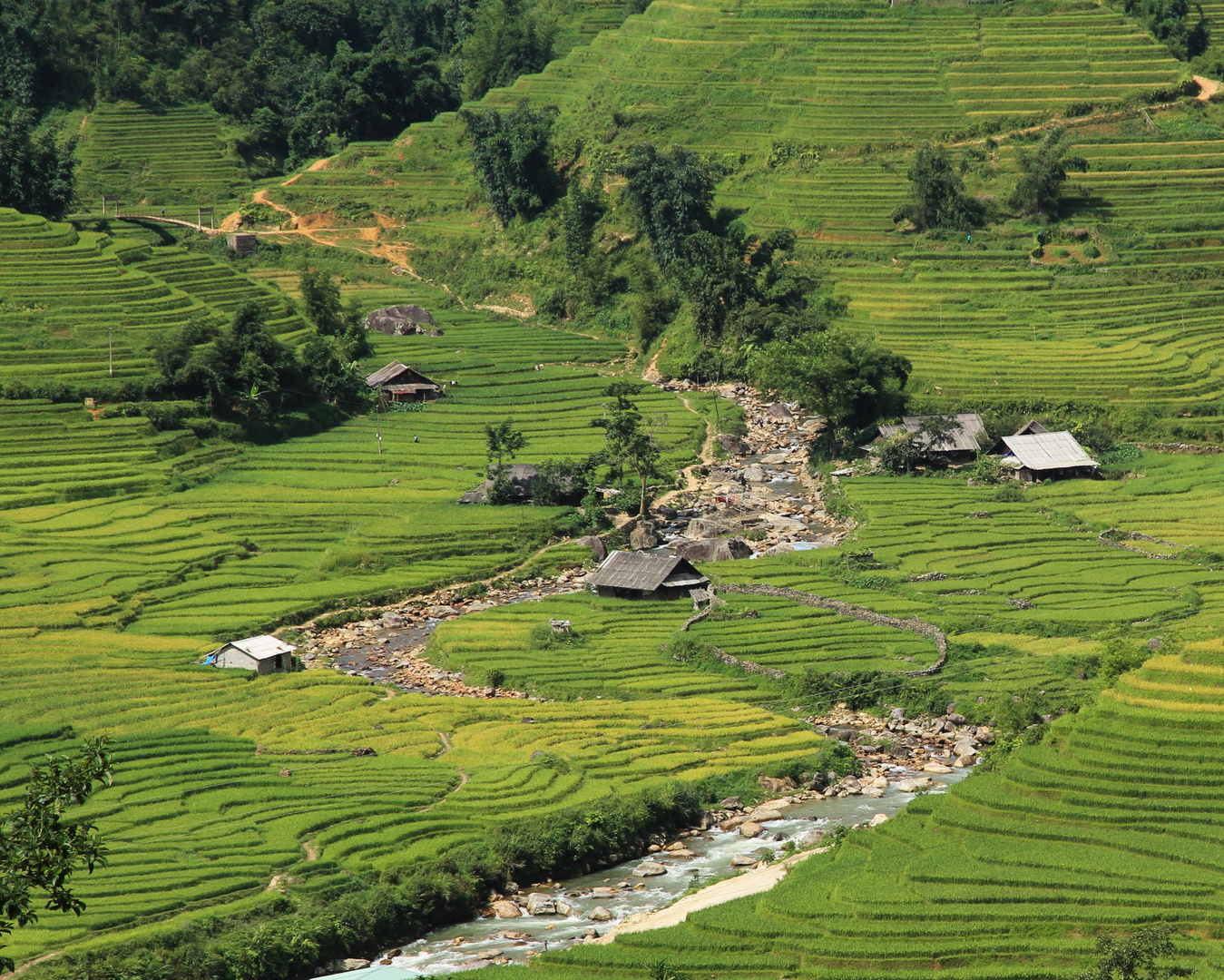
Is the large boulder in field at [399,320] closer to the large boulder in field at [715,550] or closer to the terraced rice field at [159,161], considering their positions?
the terraced rice field at [159,161]

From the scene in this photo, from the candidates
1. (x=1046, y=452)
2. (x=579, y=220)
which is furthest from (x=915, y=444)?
(x=579, y=220)

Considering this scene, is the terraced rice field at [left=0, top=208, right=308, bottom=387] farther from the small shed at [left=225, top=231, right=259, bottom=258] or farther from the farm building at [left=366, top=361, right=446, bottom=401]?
the small shed at [left=225, top=231, right=259, bottom=258]

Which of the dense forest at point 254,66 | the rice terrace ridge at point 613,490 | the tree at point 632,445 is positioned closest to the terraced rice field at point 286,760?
the rice terrace ridge at point 613,490

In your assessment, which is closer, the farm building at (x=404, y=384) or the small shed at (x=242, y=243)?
the farm building at (x=404, y=384)

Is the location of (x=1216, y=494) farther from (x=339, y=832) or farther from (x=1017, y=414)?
(x=339, y=832)

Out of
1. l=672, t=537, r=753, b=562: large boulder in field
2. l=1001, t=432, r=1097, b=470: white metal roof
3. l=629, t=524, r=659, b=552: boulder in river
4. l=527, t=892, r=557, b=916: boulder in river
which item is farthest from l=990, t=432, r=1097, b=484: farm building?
l=527, t=892, r=557, b=916: boulder in river

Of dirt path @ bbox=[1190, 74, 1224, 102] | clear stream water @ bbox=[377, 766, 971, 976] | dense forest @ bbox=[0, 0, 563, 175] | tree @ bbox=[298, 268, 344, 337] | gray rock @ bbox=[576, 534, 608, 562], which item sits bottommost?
clear stream water @ bbox=[377, 766, 971, 976]

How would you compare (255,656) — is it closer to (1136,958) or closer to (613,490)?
(613,490)
